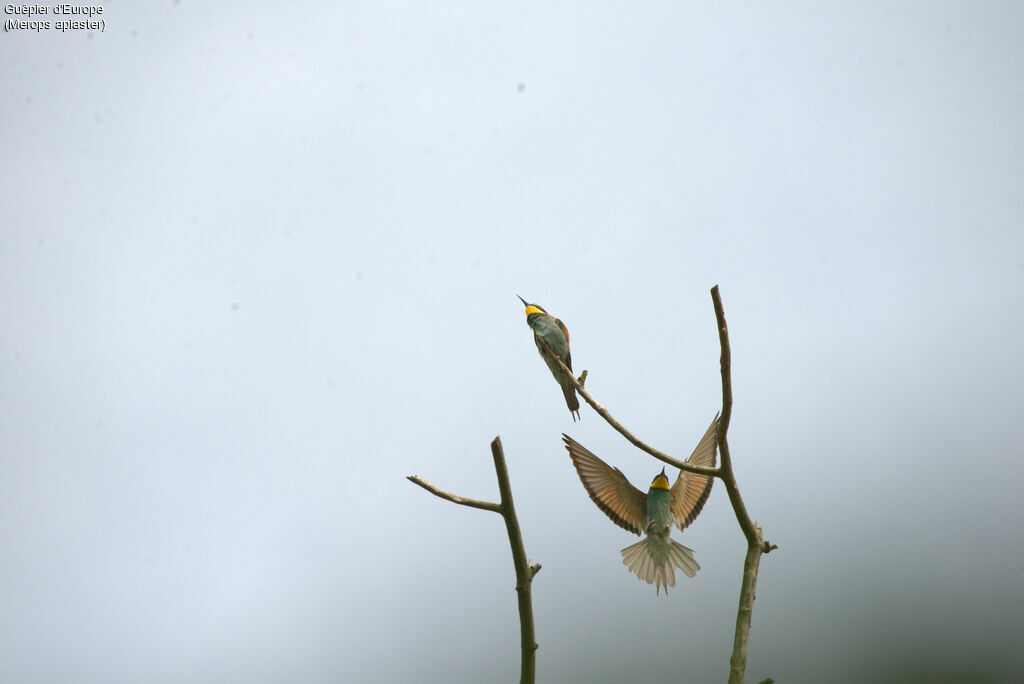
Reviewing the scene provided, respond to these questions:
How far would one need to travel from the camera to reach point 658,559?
9.28 feet

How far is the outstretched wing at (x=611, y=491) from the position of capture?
2742 millimetres

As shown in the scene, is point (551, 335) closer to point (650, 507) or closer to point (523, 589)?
point (650, 507)

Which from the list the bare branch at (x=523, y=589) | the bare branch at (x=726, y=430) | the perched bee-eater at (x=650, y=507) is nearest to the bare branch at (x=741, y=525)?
the bare branch at (x=726, y=430)

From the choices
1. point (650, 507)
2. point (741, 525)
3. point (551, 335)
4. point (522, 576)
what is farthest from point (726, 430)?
point (551, 335)

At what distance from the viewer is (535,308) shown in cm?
407

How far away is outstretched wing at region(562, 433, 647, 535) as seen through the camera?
9.00 feet

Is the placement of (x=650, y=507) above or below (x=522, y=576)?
above

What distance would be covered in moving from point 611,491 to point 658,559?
290mm

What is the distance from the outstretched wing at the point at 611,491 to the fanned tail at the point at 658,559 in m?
0.08

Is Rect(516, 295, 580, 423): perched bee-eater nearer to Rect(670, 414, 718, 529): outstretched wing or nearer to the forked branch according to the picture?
Rect(670, 414, 718, 529): outstretched wing

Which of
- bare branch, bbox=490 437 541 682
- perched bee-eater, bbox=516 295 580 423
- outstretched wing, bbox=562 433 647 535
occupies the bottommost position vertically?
bare branch, bbox=490 437 541 682

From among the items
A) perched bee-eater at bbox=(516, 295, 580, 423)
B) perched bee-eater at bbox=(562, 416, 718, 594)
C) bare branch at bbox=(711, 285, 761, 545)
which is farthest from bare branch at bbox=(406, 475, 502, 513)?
perched bee-eater at bbox=(516, 295, 580, 423)

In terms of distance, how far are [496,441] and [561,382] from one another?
5.66ft

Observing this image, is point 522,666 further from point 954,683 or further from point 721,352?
point 954,683
